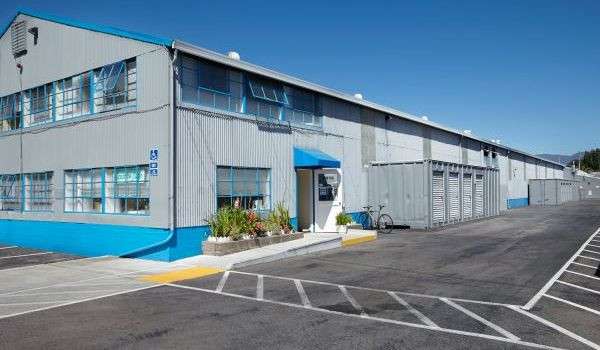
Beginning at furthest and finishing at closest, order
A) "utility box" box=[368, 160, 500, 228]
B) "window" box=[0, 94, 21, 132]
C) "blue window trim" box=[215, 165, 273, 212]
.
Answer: "utility box" box=[368, 160, 500, 228]
"window" box=[0, 94, 21, 132]
"blue window trim" box=[215, 165, 273, 212]

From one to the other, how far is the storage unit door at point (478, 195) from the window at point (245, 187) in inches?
649

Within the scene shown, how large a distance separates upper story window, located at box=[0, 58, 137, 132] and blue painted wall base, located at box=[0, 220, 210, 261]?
3.82 meters

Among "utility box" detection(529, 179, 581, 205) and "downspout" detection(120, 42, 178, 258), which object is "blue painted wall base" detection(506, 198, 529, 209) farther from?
"downspout" detection(120, 42, 178, 258)

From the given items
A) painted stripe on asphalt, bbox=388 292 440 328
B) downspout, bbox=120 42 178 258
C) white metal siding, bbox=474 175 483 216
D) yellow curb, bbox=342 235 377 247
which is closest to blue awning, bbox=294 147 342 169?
yellow curb, bbox=342 235 377 247

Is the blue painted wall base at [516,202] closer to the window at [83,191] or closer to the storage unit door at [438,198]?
the storage unit door at [438,198]

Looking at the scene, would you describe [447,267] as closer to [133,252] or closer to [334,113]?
[133,252]

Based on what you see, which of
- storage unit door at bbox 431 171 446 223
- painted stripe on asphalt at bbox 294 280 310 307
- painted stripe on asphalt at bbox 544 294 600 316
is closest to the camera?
painted stripe on asphalt at bbox 544 294 600 316

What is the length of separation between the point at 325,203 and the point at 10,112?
44.1ft

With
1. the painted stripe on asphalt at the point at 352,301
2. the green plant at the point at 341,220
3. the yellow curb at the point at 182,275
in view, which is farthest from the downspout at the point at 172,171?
the green plant at the point at 341,220

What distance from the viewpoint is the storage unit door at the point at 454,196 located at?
25983 mm

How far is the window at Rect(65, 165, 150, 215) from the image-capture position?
49.3 feet

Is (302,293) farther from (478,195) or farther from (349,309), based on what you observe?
(478,195)

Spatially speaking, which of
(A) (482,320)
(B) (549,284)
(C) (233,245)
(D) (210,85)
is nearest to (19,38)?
(D) (210,85)

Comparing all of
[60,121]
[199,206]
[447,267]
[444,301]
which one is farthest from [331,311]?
[60,121]
